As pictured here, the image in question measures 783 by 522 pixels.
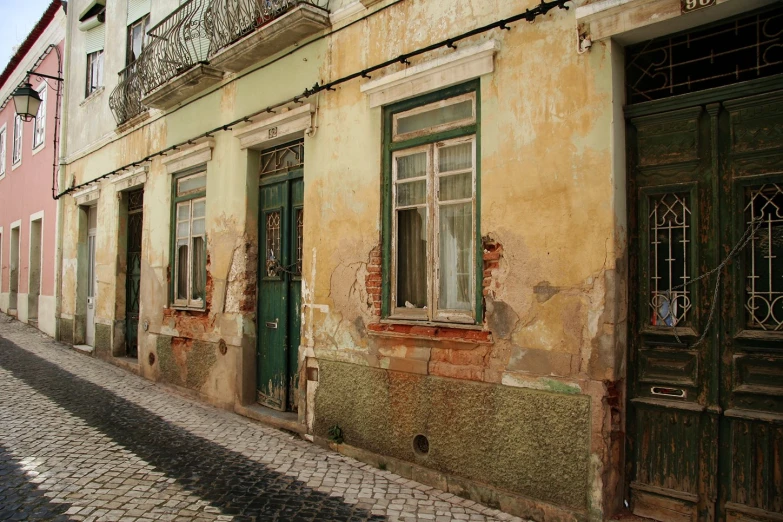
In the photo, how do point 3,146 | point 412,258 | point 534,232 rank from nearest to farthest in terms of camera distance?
1. point 534,232
2. point 412,258
3. point 3,146

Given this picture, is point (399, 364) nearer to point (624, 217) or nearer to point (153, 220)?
point (624, 217)

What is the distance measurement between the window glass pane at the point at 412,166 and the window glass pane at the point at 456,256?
46 centimetres

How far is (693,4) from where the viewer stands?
376cm

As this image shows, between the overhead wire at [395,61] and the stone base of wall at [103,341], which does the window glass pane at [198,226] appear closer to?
the overhead wire at [395,61]

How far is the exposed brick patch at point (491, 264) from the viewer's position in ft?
15.8

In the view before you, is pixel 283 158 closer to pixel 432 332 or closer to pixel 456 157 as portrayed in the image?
pixel 456 157

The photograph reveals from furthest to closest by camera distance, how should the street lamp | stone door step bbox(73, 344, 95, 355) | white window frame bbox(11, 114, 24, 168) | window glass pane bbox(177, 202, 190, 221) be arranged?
white window frame bbox(11, 114, 24, 168), the street lamp, stone door step bbox(73, 344, 95, 355), window glass pane bbox(177, 202, 190, 221)

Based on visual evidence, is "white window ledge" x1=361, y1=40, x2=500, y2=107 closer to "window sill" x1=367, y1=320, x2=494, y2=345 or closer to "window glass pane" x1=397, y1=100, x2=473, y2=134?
"window glass pane" x1=397, y1=100, x2=473, y2=134

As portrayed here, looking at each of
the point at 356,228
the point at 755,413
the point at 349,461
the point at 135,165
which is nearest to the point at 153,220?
the point at 135,165

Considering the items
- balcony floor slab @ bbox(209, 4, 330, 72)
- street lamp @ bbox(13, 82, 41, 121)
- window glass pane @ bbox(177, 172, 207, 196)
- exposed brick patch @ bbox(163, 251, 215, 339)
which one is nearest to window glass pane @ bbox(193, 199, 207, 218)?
window glass pane @ bbox(177, 172, 207, 196)

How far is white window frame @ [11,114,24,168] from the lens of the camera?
63.1ft

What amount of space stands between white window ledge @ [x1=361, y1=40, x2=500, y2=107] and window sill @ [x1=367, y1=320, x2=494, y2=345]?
2148mm

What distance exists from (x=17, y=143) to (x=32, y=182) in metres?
3.28

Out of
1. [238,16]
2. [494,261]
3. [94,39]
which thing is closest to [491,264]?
[494,261]
